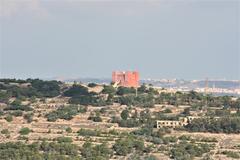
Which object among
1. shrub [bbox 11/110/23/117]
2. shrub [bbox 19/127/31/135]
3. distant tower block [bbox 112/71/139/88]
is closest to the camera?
shrub [bbox 19/127/31/135]

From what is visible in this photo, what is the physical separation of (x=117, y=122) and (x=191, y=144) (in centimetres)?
1208

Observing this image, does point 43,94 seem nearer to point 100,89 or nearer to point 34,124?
point 100,89

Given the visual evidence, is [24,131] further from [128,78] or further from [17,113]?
[128,78]

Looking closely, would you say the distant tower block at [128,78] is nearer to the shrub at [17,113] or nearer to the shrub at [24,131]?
the shrub at [17,113]

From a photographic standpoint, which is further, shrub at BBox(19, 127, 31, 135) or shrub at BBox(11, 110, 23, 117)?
shrub at BBox(11, 110, 23, 117)

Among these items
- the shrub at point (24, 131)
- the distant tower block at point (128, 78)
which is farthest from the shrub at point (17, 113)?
the distant tower block at point (128, 78)

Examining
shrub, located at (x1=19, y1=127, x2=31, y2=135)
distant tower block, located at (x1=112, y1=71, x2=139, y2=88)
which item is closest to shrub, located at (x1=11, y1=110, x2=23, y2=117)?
shrub, located at (x1=19, y1=127, x2=31, y2=135)

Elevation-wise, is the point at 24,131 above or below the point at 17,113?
below

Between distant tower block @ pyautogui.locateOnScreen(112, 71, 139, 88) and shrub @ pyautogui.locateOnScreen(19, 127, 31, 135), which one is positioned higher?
distant tower block @ pyautogui.locateOnScreen(112, 71, 139, 88)

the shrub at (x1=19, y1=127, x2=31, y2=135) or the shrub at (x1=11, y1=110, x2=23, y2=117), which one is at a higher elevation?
the shrub at (x1=11, y1=110, x2=23, y2=117)

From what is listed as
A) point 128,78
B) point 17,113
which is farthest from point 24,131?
point 128,78

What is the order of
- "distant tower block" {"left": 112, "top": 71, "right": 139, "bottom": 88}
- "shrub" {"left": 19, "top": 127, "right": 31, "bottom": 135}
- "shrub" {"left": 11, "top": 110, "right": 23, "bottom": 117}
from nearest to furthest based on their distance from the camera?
"shrub" {"left": 19, "top": 127, "right": 31, "bottom": 135} < "shrub" {"left": 11, "top": 110, "right": 23, "bottom": 117} < "distant tower block" {"left": 112, "top": 71, "right": 139, "bottom": 88}

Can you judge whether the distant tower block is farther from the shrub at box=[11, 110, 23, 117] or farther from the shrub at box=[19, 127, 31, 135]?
the shrub at box=[19, 127, 31, 135]

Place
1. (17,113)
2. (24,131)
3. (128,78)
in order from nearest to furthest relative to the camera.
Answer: (24,131)
(17,113)
(128,78)
